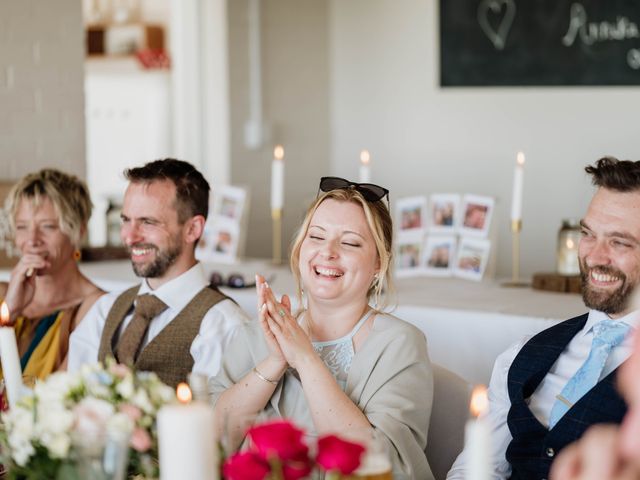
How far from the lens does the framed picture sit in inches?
139

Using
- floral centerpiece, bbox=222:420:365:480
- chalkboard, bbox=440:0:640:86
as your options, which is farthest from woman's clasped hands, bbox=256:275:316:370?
chalkboard, bbox=440:0:640:86

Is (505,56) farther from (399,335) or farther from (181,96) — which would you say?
(399,335)

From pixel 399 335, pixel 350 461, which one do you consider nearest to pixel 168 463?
pixel 350 461

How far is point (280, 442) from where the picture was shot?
43.1 inches

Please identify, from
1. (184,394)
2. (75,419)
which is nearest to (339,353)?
(184,394)

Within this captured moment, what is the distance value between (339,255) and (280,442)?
97cm

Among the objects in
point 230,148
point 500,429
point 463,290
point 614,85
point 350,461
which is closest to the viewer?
point 350,461

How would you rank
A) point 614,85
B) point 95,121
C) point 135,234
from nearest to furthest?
1. point 135,234
2. point 614,85
3. point 95,121

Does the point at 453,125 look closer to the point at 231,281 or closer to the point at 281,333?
the point at 231,281

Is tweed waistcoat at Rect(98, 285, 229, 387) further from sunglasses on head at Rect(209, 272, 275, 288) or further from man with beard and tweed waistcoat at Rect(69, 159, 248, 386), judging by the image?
sunglasses on head at Rect(209, 272, 275, 288)

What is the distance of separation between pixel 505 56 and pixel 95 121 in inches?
104

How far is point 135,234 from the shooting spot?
2447mm

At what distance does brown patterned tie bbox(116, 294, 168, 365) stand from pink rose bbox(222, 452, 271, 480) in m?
1.30

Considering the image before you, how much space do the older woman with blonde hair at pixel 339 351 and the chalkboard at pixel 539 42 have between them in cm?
277
